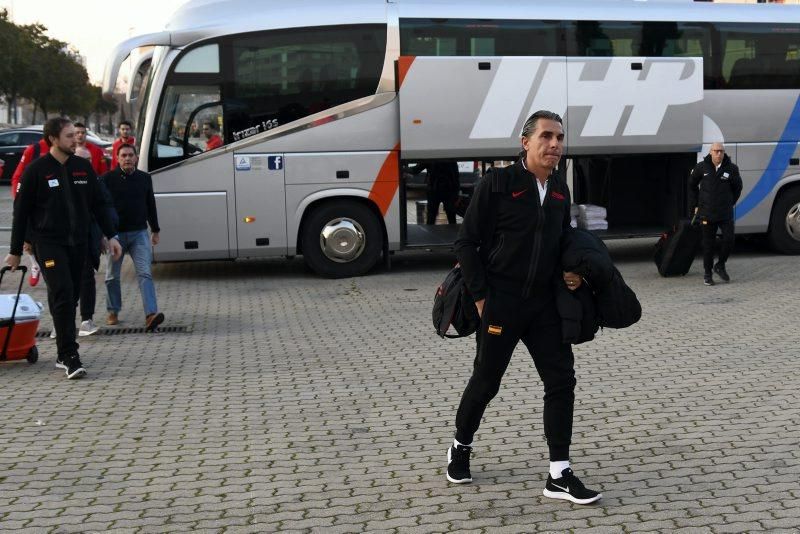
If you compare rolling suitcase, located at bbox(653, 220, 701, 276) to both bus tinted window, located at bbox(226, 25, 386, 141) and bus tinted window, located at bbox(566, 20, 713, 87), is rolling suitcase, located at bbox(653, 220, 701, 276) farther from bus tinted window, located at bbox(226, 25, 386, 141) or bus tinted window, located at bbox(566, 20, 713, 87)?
bus tinted window, located at bbox(226, 25, 386, 141)

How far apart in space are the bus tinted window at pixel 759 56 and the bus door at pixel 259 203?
21.8 feet

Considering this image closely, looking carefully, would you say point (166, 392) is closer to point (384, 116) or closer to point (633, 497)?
point (633, 497)

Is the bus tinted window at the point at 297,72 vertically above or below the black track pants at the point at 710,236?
above

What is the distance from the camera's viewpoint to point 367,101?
14.6m

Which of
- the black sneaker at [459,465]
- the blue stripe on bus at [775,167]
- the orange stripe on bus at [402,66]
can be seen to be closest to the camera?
the black sneaker at [459,465]

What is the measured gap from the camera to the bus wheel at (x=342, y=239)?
1470 centimetres

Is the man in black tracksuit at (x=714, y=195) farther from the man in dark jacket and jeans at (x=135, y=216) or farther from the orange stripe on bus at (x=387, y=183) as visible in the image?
the man in dark jacket and jeans at (x=135, y=216)

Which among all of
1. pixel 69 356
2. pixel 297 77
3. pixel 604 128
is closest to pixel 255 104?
pixel 297 77

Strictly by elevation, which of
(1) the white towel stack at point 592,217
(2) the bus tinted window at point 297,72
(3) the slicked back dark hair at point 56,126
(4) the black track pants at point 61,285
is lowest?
(1) the white towel stack at point 592,217

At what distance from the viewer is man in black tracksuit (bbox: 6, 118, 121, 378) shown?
323 inches

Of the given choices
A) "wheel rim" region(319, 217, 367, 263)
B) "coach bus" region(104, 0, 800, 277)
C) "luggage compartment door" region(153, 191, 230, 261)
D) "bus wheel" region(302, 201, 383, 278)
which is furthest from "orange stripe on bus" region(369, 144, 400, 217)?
"luggage compartment door" region(153, 191, 230, 261)

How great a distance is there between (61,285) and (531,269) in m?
4.44

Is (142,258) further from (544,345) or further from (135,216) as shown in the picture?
(544,345)

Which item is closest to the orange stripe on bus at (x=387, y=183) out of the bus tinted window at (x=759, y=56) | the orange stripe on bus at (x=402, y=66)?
the orange stripe on bus at (x=402, y=66)
